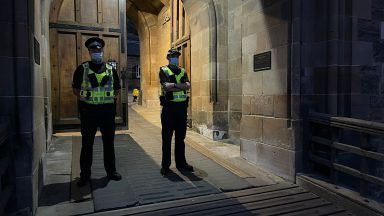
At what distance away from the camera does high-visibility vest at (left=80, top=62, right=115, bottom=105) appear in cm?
418

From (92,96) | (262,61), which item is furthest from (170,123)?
(262,61)

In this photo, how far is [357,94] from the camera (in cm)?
449

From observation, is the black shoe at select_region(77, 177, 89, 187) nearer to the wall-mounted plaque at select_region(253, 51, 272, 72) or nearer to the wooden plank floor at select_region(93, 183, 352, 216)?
the wooden plank floor at select_region(93, 183, 352, 216)

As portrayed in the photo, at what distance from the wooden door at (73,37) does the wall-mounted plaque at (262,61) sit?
4342 millimetres

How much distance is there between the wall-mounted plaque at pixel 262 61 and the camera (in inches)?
199

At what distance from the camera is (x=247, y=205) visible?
3.67 metres

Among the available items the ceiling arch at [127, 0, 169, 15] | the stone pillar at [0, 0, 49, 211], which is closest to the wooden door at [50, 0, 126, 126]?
the stone pillar at [0, 0, 49, 211]

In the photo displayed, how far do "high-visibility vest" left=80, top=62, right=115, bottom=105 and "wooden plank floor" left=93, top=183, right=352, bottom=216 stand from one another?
59.6 inches

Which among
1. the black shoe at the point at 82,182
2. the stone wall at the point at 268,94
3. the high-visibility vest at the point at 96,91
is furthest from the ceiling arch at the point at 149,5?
the black shoe at the point at 82,182

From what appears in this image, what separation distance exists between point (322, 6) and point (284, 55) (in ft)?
2.70

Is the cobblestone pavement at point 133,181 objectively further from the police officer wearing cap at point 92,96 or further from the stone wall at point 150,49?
the stone wall at point 150,49

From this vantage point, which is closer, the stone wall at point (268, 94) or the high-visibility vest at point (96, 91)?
the high-visibility vest at point (96, 91)

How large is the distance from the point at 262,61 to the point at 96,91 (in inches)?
107

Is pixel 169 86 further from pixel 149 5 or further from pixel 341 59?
pixel 149 5
